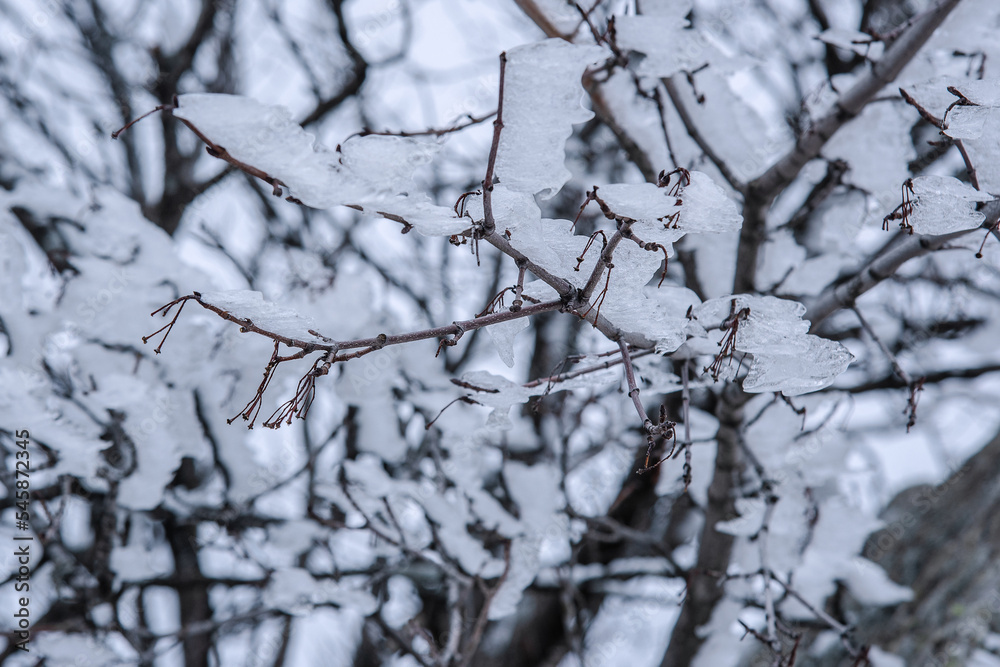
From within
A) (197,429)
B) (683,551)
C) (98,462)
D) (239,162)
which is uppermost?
(239,162)

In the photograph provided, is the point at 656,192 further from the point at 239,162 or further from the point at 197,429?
the point at 197,429

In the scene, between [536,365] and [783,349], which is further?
[536,365]

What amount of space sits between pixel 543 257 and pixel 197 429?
1558 millimetres

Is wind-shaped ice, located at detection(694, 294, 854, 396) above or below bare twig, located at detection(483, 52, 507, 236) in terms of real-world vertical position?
below

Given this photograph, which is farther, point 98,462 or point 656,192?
point 98,462

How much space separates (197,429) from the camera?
201cm

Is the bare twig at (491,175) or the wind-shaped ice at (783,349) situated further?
the wind-shaped ice at (783,349)

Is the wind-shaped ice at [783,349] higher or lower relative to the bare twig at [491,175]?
lower

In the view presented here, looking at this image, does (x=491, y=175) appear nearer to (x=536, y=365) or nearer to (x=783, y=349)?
(x=783, y=349)

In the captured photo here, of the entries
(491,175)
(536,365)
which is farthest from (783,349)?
(536,365)

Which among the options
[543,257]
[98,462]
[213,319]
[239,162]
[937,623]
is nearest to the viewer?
[239,162]

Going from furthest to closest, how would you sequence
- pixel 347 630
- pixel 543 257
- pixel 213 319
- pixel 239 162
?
pixel 347 630 → pixel 213 319 → pixel 543 257 → pixel 239 162

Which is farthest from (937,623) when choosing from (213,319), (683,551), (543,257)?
(213,319)

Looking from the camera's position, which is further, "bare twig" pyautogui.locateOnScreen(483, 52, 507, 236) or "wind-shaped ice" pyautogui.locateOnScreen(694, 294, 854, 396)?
"wind-shaped ice" pyautogui.locateOnScreen(694, 294, 854, 396)
